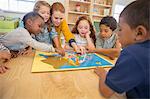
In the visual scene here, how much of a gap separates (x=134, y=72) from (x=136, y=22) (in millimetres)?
195

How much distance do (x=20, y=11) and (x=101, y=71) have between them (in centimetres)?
401

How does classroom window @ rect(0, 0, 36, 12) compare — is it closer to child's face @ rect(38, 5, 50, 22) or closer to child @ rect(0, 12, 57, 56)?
child's face @ rect(38, 5, 50, 22)

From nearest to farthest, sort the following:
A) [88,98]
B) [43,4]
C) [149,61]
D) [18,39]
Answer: [149,61], [88,98], [18,39], [43,4]

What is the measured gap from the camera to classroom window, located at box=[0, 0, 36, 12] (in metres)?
4.38

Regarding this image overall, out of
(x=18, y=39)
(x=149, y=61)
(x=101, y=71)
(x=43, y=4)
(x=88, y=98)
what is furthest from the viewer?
(x=43, y=4)

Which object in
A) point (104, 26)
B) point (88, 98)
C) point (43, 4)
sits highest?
point (43, 4)

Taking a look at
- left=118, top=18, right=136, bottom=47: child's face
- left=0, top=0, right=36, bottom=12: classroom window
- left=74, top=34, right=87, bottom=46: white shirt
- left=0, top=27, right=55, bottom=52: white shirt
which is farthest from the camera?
left=0, top=0, right=36, bottom=12: classroom window

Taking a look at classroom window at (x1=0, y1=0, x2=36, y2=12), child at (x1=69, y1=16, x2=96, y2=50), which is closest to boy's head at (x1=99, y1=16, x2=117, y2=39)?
child at (x1=69, y1=16, x2=96, y2=50)

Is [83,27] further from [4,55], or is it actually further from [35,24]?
[4,55]

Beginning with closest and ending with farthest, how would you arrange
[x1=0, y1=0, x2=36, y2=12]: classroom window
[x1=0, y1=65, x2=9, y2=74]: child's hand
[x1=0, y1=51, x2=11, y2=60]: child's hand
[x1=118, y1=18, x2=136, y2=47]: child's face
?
[x1=118, y1=18, x2=136, y2=47]: child's face, [x1=0, y1=65, x2=9, y2=74]: child's hand, [x1=0, y1=51, x2=11, y2=60]: child's hand, [x1=0, y1=0, x2=36, y2=12]: classroom window

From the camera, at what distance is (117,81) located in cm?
60

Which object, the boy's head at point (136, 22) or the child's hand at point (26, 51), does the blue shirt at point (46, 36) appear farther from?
the boy's head at point (136, 22)

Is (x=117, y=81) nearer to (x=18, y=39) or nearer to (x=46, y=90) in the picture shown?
(x=46, y=90)

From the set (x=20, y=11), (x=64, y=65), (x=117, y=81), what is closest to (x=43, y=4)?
(x=64, y=65)
